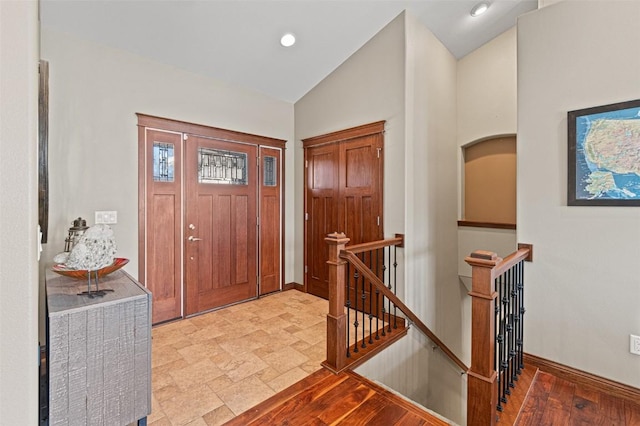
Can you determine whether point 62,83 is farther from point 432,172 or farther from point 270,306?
point 432,172

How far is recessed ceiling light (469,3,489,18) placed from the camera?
3.41 metres

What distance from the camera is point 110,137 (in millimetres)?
2963

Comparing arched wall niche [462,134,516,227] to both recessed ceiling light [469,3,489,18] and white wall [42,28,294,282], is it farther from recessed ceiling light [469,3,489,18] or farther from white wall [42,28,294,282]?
white wall [42,28,294,282]

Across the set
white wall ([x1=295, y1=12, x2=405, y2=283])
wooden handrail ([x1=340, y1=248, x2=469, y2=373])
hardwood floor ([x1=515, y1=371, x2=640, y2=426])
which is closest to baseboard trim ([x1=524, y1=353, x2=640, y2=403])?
hardwood floor ([x1=515, y1=371, x2=640, y2=426])

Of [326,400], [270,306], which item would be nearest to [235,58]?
[270,306]

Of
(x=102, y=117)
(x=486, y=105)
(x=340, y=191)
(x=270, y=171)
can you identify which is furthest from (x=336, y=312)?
(x=486, y=105)

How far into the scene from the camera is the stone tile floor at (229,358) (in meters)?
2.03

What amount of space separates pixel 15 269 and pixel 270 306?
3.28 metres

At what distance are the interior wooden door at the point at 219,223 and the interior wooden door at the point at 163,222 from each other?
0.11 m

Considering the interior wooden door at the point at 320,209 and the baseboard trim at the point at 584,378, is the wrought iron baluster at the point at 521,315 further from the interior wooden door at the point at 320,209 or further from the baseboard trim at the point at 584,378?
the interior wooden door at the point at 320,209

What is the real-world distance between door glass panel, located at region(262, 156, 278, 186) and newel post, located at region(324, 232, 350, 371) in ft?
7.04

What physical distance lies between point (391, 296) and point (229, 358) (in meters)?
1.57

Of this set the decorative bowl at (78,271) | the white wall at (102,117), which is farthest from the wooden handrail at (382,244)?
the white wall at (102,117)

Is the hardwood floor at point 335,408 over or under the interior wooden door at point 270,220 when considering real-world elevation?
under
